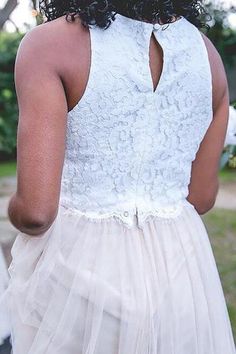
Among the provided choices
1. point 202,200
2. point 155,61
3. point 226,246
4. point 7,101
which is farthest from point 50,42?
point 7,101

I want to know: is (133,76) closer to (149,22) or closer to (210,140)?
(149,22)

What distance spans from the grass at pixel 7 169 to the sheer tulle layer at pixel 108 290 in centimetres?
858

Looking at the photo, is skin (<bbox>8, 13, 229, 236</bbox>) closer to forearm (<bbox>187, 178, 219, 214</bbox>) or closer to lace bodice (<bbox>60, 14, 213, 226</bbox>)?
lace bodice (<bbox>60, 14, 213, 226</bbox>)

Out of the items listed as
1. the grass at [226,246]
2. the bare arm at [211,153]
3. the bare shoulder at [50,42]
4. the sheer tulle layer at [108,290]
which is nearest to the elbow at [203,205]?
the bare arm at [211,153]

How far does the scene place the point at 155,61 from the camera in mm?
1646

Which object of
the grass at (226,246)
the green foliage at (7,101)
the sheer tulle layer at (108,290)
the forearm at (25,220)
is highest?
the forearm at (25,220)

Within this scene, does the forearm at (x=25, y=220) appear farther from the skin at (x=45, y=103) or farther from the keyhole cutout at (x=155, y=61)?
the keyhole cutout at (x=155, y=61)

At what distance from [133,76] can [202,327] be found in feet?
2.02

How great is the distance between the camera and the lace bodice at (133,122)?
62.4 inches

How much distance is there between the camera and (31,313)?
5.57 ft

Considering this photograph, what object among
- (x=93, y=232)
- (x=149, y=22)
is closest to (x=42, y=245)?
(x=93, y=232)

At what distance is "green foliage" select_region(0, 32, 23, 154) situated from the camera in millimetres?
11094

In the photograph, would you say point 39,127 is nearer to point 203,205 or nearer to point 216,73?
point 216,73

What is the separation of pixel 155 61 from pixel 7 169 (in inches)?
369
